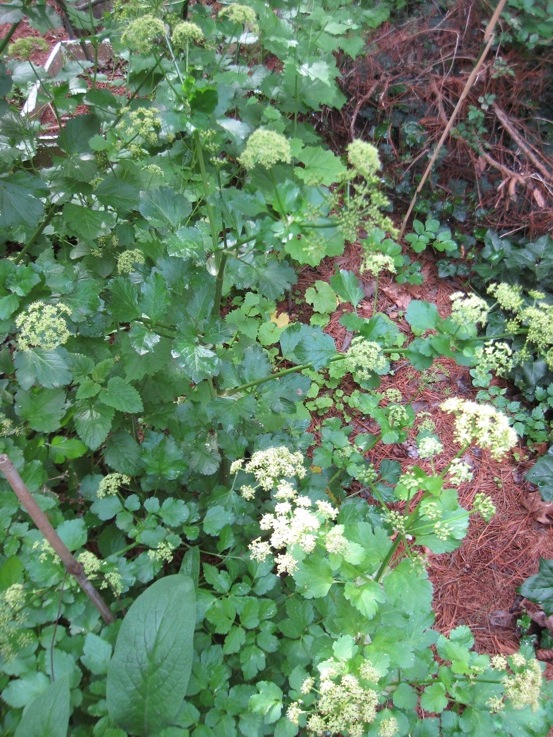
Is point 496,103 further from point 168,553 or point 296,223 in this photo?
point 168,553

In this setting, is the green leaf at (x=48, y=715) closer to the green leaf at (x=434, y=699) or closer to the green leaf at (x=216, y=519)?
the green leaf at (x=216, y=519)

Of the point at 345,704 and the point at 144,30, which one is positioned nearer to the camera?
the point at 345,704

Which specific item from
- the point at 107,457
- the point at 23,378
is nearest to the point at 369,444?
the point at 107,457

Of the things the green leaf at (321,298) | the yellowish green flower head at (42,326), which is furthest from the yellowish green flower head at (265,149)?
the green leaf at (321,298)

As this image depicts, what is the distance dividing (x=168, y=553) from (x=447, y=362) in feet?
7.65

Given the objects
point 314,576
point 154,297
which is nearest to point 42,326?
point 154,297

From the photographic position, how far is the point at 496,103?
3.40m

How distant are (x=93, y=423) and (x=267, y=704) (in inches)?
38.3

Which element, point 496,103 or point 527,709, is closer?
point 527,709

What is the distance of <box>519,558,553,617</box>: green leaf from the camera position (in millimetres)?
2547

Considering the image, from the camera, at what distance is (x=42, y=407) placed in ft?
5.62

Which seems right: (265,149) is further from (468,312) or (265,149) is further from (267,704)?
(267,704)

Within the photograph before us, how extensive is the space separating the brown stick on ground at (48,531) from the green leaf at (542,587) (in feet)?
6.78

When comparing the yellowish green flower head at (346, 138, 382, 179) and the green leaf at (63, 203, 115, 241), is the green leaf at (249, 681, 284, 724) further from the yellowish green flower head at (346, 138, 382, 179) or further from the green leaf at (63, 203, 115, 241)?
the green leaf at (63, 203, 115, 241)
